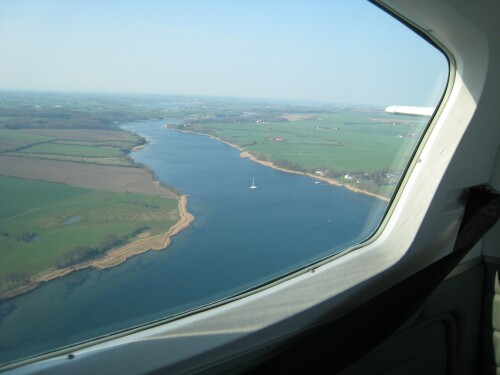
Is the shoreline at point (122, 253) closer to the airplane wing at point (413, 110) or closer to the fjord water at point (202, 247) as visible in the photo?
the fjord water at point (202, 247)

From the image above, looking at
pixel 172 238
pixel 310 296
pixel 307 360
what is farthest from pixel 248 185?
pixel 307 360

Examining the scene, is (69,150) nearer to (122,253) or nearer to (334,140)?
(122,253)

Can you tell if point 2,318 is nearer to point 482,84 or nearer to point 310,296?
point 310,296

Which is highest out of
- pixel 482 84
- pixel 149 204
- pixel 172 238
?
pixel 482 84

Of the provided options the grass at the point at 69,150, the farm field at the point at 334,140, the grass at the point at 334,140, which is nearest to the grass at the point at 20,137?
the grass at the point at 69,150

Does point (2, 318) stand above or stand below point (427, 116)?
below

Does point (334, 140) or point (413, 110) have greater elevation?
point (413, 110)

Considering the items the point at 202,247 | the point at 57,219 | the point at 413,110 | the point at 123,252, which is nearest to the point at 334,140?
the point at 413,110
